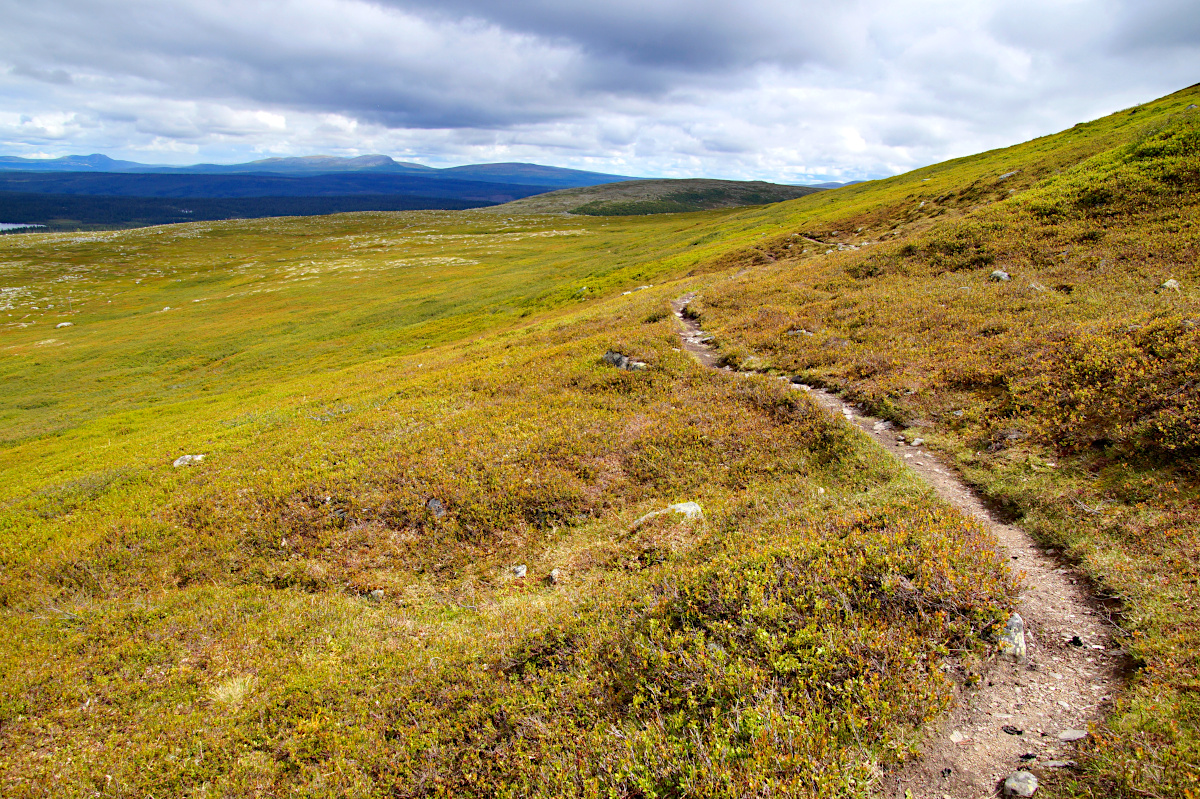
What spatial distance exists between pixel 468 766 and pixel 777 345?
1991cm

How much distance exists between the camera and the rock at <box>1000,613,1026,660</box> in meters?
6.45

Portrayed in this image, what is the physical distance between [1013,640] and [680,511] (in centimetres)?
640

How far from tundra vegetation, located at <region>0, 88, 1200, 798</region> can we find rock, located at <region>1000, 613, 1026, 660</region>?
179 millimetres

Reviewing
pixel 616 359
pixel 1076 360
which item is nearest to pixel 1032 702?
pixel 1076 360

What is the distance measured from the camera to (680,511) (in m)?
11.9

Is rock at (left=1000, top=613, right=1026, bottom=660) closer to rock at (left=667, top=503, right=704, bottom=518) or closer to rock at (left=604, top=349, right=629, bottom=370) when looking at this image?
rock at (left=667, top=503, right=704, bottom=518)

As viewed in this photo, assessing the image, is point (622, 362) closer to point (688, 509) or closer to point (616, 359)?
point (616, 359)

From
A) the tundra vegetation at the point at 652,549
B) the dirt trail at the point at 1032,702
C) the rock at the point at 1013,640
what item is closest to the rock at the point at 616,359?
the tundra vegetation at the point at 652,549

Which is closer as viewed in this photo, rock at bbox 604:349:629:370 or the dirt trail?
the dirt trail

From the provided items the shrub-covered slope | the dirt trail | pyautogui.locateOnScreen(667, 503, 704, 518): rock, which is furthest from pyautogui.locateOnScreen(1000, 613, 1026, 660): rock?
pyautogui.locateOnScreen(667, 503, 704, 518): rock

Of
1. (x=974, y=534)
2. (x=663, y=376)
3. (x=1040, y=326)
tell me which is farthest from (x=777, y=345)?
(x=974, y=534)

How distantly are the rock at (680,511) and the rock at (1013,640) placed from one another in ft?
19.0

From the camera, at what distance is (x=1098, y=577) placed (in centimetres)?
752

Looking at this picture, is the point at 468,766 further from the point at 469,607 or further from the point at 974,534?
the point at 974,534
